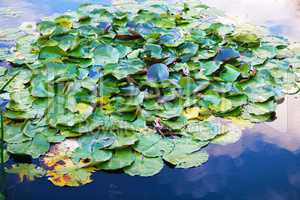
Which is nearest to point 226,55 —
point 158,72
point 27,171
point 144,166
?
point 158,72

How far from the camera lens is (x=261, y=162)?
1.92 meters

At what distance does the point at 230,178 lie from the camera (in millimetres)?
1818

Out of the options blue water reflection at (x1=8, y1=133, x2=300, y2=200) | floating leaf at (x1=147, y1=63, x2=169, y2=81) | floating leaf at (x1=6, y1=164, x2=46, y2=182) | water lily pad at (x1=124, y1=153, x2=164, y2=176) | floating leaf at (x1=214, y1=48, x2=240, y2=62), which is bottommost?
blue water reflection at (x1=8, y1=133, x2=300, y2=200)

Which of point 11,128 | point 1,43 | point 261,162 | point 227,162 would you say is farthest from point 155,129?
point 1,43

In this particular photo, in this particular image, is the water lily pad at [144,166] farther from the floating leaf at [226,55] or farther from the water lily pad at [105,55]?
the floating leaf at [226,55]

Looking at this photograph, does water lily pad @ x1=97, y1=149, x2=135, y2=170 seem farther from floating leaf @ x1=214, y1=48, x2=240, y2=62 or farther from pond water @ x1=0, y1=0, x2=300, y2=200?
floating leaf @ x1=214, y1=48, x2=240, y2=62

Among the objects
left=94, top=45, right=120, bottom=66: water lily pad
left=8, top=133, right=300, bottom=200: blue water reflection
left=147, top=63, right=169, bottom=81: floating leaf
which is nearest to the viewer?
left=8, top=133, right=300, bottom=200: blue water reflection

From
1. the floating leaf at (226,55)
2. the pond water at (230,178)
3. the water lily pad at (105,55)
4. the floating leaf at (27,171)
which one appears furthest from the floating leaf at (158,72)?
the floating leaf at (27,171)

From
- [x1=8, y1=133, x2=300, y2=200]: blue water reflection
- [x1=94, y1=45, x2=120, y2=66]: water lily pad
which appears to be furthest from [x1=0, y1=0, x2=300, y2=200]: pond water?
[x1=94, y1=45, x2=120, y2=66]: water lily pad

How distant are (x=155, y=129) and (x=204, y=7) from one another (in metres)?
1.68

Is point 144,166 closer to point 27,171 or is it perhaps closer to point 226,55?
point 27,171

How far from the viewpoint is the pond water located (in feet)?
5.56

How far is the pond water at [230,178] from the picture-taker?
1693mm

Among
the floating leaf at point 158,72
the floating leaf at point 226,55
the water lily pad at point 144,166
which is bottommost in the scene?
the water lily pad at point 144,166
